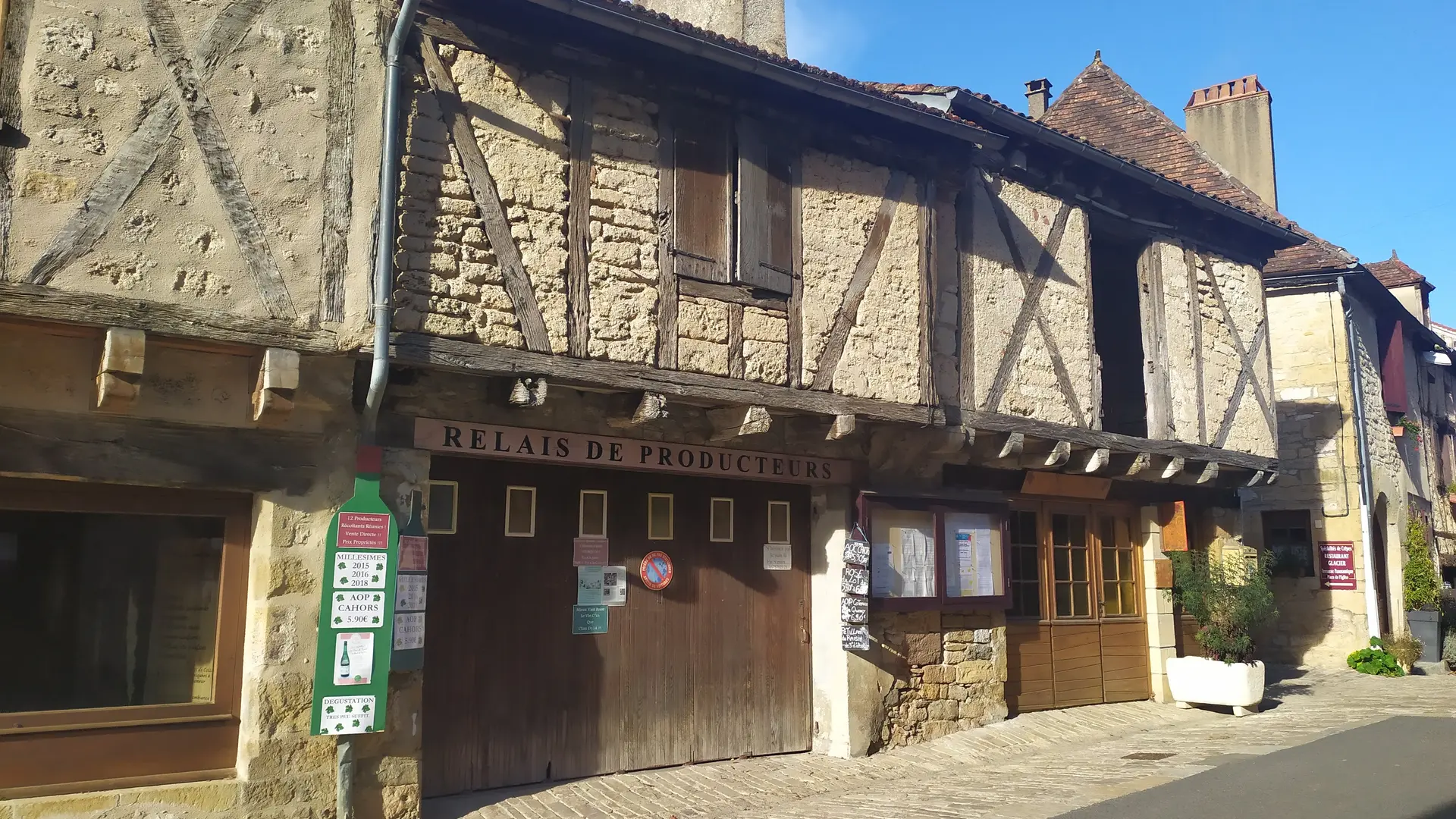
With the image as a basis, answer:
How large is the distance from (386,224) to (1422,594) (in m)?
14.3

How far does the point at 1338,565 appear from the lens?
13625 mm

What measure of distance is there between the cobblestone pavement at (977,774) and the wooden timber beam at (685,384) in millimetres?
2332

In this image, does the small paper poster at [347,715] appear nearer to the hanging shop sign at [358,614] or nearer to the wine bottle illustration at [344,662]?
the hanging shop sign at [358,614]

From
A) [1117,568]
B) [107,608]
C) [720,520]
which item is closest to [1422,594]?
[1117,568]

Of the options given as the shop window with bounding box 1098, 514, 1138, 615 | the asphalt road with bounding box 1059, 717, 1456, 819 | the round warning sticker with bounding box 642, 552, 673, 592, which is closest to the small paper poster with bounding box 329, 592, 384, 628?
the round warning sticker with bounding box 642, 552, 673, 592

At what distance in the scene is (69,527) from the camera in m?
5.18

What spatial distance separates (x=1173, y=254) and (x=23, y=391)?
9.45 m

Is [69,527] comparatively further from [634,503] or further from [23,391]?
[634,503]

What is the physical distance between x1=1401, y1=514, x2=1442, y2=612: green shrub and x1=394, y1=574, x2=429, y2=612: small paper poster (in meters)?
13.6

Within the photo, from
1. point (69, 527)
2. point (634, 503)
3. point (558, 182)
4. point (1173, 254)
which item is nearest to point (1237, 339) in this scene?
point (1173, 254)

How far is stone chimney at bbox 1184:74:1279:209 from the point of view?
1500 centimetres

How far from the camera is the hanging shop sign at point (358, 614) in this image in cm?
547

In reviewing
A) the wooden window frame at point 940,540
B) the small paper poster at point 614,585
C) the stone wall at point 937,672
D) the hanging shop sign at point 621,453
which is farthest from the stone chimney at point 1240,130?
the small paper poster at point 614,585

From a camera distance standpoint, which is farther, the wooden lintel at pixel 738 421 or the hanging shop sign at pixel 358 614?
the wooden lintel at pixel 738 421
